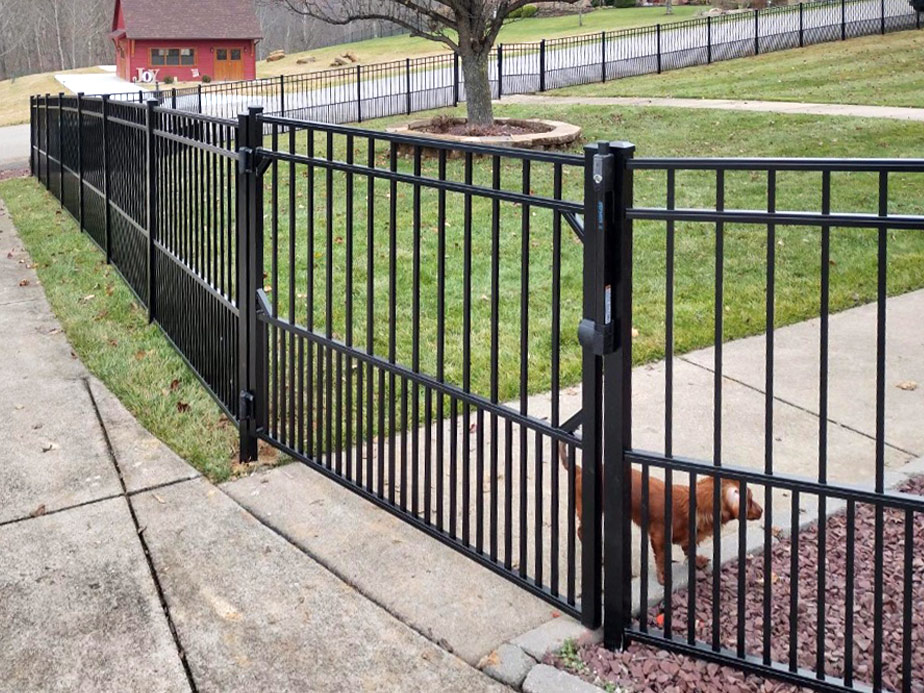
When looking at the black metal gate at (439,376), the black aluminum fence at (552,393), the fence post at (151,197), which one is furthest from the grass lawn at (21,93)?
the black metal gate at (439,376)

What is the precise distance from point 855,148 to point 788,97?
623 cm

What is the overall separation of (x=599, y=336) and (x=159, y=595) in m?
1.81

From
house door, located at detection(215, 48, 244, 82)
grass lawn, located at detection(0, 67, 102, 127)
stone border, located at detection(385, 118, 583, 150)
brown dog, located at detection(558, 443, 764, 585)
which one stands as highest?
house door, located at detection(215, 48, 244, 82)

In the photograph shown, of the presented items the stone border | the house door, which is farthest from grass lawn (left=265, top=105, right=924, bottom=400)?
the house door

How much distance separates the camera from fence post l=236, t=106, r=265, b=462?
15.3ft

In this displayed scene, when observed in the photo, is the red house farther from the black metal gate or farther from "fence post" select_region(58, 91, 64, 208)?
the black metal gate

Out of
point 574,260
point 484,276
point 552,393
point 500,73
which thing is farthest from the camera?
point 500,73

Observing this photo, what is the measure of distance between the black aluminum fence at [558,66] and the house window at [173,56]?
28115mm

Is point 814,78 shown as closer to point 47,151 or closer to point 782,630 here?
point 47,151

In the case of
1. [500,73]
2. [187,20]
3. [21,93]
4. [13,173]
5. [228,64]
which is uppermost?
[187,20]

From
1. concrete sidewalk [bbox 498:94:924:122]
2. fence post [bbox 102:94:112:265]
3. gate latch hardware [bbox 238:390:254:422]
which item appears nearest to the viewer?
gate latch hardware [bbox 238:390:254:422]

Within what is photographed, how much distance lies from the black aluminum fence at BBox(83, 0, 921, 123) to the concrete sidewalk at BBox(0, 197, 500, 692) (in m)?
19.0

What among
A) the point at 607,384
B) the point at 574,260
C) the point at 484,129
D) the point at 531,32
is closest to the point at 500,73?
the point at 484,129

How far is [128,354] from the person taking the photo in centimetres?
652
